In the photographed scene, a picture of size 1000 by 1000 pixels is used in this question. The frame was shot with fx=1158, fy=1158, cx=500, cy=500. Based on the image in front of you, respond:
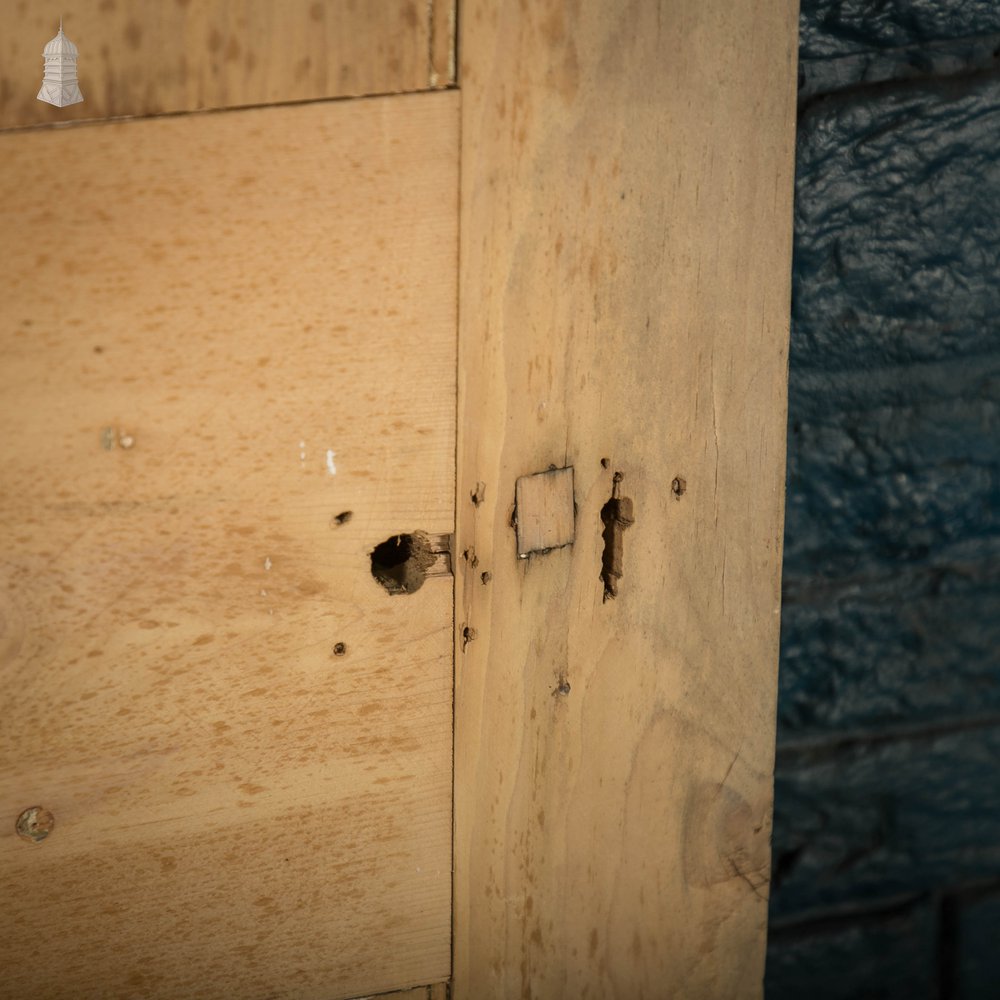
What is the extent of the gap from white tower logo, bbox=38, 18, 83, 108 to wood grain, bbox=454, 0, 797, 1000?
12.0 inches

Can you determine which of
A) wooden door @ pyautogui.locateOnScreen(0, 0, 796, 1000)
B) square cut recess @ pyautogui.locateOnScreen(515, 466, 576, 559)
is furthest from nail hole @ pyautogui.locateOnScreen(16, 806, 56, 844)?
square cut recess @ pyautogui.locateOnScreen(515, 466, 576, 559)

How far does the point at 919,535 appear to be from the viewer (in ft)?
4.17

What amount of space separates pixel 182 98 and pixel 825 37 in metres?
0.64

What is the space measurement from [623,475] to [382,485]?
228 mm

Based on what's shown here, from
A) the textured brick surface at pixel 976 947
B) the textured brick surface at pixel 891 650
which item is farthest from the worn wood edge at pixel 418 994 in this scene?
the textured brick surface at pixel 976 947

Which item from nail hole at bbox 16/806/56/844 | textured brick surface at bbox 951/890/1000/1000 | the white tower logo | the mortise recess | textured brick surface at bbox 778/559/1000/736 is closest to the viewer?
the white tower logo

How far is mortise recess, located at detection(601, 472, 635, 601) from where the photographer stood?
3.53 ft

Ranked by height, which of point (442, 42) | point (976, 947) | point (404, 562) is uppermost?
point (442, 42)

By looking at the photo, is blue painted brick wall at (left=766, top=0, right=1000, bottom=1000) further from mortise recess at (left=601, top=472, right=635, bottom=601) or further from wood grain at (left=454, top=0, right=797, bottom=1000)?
mortise recess at (left=601, top=472, right=635, bottom=601)

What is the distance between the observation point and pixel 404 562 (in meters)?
1.04

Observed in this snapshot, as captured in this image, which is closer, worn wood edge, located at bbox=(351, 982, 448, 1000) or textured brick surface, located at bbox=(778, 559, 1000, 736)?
worn wood edge, located at bbox=(351, 982, 448, 1000)

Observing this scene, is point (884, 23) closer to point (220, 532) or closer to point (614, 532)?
point (614, 532)

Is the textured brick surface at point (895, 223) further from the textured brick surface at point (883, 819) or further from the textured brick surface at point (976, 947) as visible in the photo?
the textured brick surface at point (976, 947)

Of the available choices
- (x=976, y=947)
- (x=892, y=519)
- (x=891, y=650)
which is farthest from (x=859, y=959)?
(x=892, y=519)
